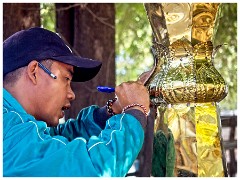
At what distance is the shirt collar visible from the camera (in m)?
1.47

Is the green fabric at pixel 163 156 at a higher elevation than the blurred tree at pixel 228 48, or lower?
lower

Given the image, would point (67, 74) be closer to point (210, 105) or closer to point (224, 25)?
point (210, 105)

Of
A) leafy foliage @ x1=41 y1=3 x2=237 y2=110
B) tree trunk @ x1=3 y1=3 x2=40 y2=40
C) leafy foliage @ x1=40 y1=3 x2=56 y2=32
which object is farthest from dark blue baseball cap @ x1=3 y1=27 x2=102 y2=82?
leafy foliage @ x1=40 y1=3 x2=56 y2=32

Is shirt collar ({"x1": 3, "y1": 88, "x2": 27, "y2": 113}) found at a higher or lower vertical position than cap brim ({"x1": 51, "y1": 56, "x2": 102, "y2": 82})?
lower

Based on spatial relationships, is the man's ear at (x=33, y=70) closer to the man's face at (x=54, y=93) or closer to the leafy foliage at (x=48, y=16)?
the man's face at (x=54, y=93)

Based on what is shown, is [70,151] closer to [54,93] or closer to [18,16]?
[54,93]

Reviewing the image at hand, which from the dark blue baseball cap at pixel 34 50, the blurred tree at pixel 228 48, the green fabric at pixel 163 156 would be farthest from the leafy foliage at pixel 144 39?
the green fabric at pixel 163 156

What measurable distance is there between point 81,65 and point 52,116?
0.19m

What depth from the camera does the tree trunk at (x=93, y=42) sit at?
393 cm

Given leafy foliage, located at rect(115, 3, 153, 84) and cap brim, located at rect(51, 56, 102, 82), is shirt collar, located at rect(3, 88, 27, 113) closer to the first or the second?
cap brim, located at rect(51, 56, 102, 82)

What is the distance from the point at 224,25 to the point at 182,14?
378cm

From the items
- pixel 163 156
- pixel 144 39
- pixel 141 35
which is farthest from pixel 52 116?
pixel 144 39

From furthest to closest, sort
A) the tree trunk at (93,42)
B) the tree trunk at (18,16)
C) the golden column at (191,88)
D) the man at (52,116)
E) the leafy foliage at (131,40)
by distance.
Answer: the leafy foliage at (131,40) < the tree trunk at (93,42) < the tree trunk at (18,16) < the man at (52,116) < the golden column at (191,88)

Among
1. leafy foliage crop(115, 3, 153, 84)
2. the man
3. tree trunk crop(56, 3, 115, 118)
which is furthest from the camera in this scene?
leafy foliage crop(115, 3, 153, 84)
